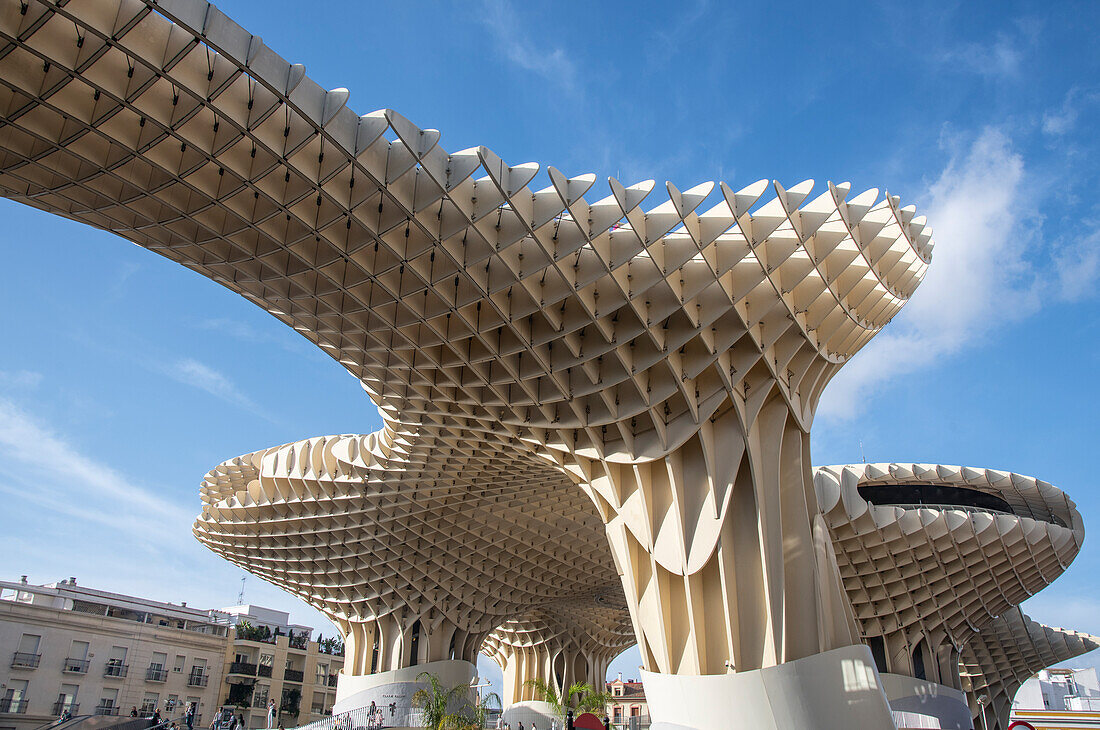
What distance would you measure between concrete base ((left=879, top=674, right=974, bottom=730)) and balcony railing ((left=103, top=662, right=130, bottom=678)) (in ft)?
164

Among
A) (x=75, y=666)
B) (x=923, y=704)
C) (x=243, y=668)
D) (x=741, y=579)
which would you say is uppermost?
(x=741, y=579)

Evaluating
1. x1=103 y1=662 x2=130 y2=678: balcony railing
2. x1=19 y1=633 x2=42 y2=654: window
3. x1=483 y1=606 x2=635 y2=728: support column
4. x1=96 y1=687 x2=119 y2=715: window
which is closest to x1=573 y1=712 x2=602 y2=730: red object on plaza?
x1=483 y1=606 x2=635 y2=728: support column

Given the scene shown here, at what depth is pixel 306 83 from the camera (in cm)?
1434

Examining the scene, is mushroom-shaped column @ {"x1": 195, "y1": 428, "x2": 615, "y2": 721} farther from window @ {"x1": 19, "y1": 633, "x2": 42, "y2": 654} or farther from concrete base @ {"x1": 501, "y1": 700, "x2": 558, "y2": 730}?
concrete base @ {"x1": 501, "y1": 700, "x2": 558, "y2": 730}

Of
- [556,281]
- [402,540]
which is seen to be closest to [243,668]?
[402,540]

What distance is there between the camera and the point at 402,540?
1537 inches

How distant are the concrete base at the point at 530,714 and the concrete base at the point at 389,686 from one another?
17773mm

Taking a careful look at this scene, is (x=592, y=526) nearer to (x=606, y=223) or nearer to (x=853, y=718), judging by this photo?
(x=853, y=718)

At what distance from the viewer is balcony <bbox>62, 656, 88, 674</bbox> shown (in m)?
48.7

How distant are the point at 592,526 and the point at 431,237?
2544cm

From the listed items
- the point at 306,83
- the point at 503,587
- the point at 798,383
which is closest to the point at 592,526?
the point at 503,587

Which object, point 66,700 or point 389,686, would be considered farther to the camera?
point 66,700

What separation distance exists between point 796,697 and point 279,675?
2488 inches

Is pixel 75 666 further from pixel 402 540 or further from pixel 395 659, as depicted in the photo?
pixel 402 540
